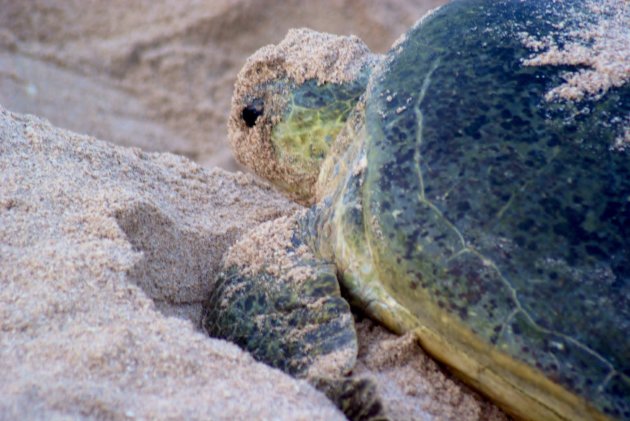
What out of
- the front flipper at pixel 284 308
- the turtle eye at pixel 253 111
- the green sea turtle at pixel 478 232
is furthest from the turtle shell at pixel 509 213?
the turtle eye at pixel 253 111

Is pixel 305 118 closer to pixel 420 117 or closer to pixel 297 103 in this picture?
pixel 297 103

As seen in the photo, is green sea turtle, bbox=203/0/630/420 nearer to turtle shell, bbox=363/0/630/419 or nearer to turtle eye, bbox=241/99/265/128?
turtle shell, bbox=363/0/630/419

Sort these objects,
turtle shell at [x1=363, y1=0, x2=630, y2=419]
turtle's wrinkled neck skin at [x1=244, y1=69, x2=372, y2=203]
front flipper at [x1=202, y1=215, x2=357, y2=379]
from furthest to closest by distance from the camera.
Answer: turtle's wrinkled neck skin at [x1=244, y1=69, x2=372, y2=203] → front flipper at [x1=202, y1=215, x2=357, y2=379] → turtle shell at [x1=363, y1=0, x2=630, y2=419]

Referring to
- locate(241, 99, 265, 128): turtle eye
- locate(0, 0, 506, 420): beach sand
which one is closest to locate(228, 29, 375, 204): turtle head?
locate(241, 99, 265, 128): turtle eye

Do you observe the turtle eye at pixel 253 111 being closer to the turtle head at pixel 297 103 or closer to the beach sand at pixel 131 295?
the turtle head at pixel 297 103

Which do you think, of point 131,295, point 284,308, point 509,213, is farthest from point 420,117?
point 131,295

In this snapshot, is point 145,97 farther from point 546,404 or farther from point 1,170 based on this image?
point 546,404

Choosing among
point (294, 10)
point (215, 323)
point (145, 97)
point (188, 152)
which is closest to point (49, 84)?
point (145, 97)
